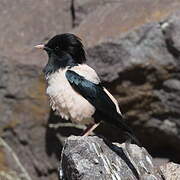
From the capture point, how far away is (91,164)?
6859 mm

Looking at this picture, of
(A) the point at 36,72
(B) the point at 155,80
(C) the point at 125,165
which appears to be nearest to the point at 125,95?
(B) the point at 155,80

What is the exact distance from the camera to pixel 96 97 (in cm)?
758

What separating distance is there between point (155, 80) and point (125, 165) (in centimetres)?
384

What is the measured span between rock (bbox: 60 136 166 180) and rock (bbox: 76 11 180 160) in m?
3.39

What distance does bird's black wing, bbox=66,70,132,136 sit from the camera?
7.54 meters

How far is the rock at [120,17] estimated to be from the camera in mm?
11102

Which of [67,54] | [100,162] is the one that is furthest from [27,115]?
[100,162]

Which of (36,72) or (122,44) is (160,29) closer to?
(122,44)

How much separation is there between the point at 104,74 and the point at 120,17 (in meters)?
1.08

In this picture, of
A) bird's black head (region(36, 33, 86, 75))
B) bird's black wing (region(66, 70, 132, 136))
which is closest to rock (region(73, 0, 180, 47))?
bird's black head (region(36, 33, 86, 75))

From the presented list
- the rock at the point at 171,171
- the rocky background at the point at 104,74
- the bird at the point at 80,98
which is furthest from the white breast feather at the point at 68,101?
the rocky background at the point at 104,74

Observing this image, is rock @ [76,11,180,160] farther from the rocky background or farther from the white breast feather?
the white breast feather

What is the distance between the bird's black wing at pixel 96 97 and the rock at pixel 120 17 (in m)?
3.41

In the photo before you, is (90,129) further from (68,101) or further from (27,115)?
(27,115)
